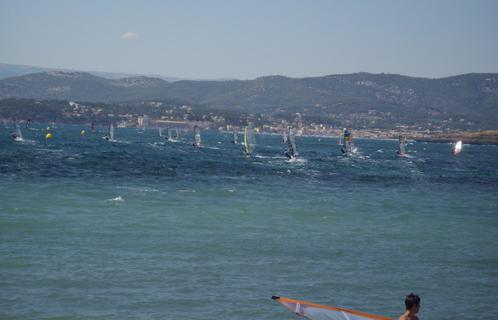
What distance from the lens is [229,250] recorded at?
3578 centimetres

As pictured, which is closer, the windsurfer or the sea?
the windsurfer

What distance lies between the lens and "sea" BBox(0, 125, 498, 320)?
26.7m

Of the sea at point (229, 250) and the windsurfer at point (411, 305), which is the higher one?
the windsurfer at point (411, 305)

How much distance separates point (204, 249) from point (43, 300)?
11.3 m

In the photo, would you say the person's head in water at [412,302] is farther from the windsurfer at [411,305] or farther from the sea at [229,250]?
the sea at [229,250]

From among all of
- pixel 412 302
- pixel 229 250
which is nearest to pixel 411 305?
pixel 412 302

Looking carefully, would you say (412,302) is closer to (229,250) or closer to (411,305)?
(411,305)

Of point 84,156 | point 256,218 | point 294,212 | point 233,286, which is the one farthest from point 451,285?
point 84,156

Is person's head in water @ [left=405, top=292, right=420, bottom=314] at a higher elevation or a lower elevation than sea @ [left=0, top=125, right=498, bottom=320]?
higher

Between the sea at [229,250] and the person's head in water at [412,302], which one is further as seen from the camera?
the sea at [229,250]

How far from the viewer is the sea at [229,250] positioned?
87.5ft

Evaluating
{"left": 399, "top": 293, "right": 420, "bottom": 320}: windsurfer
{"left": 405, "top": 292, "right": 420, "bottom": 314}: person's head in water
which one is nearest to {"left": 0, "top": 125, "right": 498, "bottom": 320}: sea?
{"left": 399, "top": 293, "right": 420, "bottom": 320}: windsurfer

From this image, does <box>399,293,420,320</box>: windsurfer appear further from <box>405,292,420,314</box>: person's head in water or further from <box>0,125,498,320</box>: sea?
<box>0,125,498,320</box>: sea

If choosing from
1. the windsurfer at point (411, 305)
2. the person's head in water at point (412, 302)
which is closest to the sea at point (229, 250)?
the windsurfer at point (411, 305)
